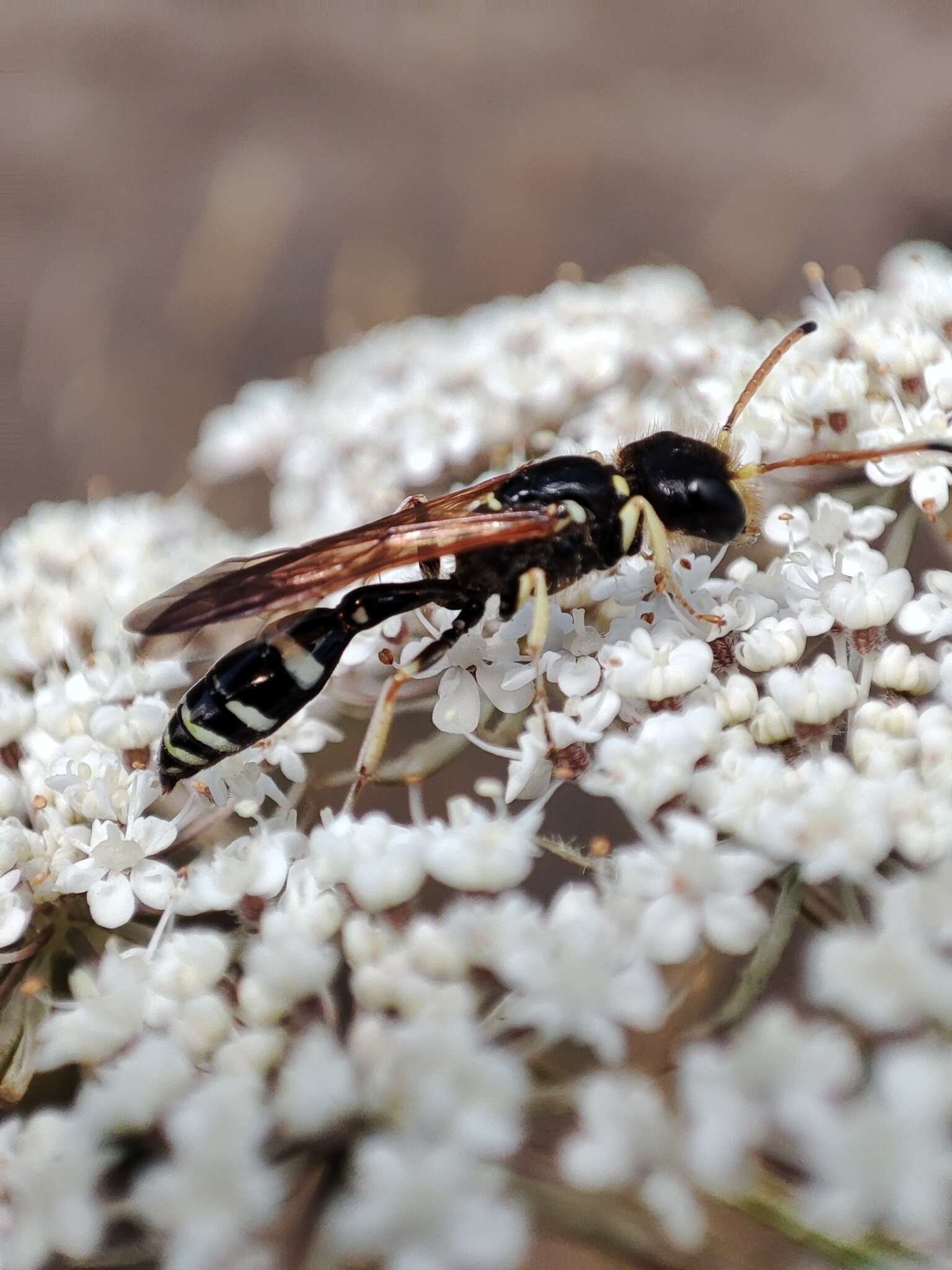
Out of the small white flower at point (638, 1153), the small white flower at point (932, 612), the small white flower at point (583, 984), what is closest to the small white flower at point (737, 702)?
the small white flower at point (932, 612)

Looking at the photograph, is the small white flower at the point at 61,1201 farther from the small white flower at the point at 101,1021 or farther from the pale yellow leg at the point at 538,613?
the pale yellow leg at the point at 538,613

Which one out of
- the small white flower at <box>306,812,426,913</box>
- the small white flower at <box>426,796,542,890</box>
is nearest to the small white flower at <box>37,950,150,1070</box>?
the small white flower at <box>306,812,426,913</box>

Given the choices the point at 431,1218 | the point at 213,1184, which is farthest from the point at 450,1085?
the point at 213,1184

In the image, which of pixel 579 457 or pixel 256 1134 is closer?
pixel 256 1134

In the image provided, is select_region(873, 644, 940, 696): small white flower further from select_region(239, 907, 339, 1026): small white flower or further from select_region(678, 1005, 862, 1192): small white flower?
select_region(239, 907, 339, 1026): small white flower

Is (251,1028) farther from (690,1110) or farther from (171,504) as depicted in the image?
(171,504)

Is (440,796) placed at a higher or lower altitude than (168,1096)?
lower

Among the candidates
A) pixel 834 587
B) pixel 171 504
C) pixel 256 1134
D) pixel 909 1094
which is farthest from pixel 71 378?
pixel 909 1094
